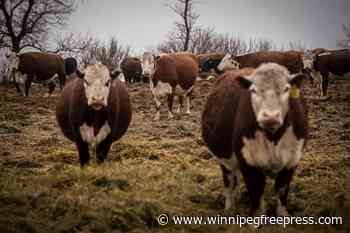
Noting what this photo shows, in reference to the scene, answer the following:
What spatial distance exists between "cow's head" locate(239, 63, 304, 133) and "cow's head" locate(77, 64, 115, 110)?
2735 millimetres

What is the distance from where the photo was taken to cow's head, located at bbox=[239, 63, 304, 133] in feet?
16.9

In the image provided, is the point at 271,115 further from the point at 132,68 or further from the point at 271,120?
the point at 132,68

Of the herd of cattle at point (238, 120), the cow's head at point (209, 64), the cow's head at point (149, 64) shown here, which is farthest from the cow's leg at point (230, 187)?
the cow's head at point (209, 64)

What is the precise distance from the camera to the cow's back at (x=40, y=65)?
22.2 meters

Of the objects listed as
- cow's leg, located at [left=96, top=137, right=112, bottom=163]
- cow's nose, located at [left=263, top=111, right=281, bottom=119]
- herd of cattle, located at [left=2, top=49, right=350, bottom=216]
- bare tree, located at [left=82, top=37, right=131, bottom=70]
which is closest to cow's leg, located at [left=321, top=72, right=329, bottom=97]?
bare tree, located at [left=82, top=37, right=131, bottom=70]

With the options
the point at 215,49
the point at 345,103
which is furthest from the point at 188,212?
the point at 215,49

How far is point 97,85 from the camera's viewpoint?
7.91 meters

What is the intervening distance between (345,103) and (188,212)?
41.5 feet

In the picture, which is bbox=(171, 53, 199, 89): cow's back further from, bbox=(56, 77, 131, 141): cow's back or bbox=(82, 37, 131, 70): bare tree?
bbox=(56, 77, 131, 141): cow's back

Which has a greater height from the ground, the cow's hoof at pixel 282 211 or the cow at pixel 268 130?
the cow at pixel 268 130

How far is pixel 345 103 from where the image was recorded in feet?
56.5

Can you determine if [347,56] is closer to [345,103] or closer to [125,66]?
[345,103]

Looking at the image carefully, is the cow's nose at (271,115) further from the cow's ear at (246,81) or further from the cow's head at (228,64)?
the cow's head at (228,64)

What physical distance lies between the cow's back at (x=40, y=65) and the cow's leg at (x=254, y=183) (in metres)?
18.1
